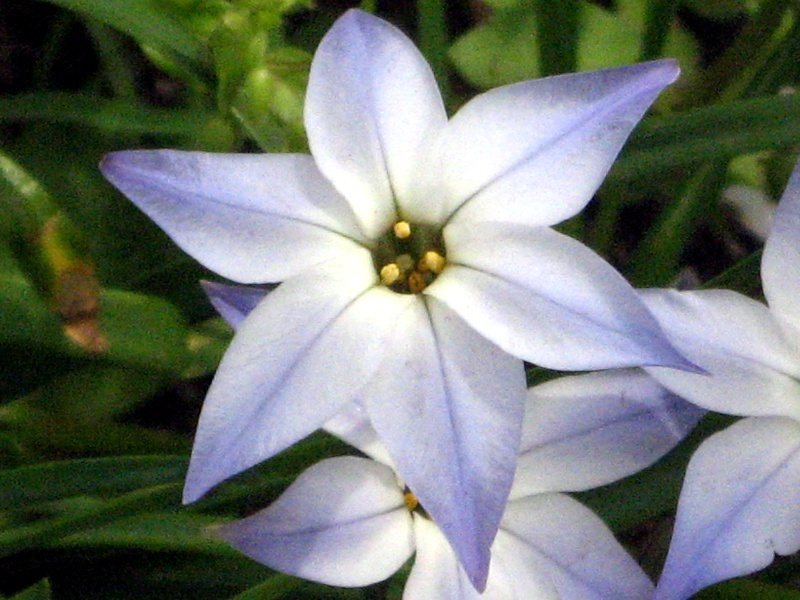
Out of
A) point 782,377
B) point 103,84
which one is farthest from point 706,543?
point 103,84

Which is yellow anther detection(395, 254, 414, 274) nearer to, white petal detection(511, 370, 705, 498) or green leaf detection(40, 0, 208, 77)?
white petal detection(511, 370, 705, 498)

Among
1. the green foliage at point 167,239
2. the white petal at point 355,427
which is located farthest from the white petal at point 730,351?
the white petal at point 355,427

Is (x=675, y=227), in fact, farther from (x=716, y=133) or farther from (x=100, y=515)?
(x=100, y=515)

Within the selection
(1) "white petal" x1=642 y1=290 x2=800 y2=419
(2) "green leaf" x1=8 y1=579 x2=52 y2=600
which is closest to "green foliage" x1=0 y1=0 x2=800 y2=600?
(2) "green leaf" x1=8 y1=579 x2=52 y2=600

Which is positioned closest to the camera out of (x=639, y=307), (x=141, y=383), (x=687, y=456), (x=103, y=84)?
(x=639, y=307)

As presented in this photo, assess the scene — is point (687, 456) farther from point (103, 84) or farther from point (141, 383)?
point (103, 84)

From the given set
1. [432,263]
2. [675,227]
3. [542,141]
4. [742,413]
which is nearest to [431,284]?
[432,263]

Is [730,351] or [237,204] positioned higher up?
[237,204]
